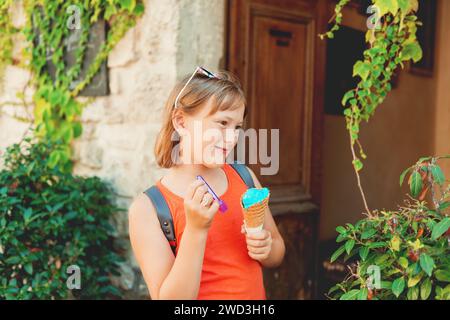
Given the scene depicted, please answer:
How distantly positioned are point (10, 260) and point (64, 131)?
99 cm

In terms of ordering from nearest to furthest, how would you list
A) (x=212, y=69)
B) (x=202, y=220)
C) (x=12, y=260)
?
1. (x=202, y=220)
2. (x=12, y=260)
3. (x=212, y=69)

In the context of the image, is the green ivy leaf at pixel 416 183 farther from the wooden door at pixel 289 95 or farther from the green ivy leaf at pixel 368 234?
the wooden door at pixel 289 95

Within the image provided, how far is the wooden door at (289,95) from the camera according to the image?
297cm

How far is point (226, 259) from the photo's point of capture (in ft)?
5.53

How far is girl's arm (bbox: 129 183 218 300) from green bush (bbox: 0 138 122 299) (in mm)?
1351

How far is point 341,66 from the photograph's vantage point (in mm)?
4477

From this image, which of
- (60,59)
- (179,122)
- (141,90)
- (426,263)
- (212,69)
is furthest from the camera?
(60,59)

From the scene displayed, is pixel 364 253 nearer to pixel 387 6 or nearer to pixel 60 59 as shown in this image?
pixel 387 6

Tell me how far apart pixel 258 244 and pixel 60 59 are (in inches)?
96.0

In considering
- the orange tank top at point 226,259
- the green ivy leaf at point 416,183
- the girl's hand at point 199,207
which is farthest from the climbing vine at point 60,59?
the green ivy leaf at point 416,183

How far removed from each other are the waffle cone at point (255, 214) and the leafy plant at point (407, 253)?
0.85 ft

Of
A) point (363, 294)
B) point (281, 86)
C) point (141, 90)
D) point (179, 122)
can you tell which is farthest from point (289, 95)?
point (363, 294)

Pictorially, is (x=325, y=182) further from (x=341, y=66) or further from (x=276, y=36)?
(x=276, y=36)
